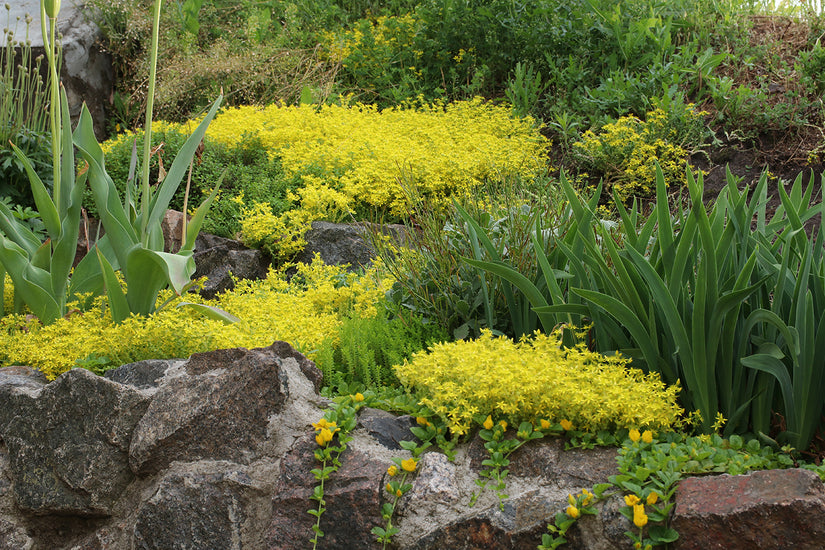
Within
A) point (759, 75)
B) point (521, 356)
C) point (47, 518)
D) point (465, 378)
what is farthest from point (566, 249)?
point (759, 75)

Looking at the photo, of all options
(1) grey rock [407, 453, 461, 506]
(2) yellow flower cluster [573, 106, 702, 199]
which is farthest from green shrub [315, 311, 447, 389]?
(2) yellow flower cluster [573, 106, 702, 199]

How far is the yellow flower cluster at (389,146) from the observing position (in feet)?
17.7

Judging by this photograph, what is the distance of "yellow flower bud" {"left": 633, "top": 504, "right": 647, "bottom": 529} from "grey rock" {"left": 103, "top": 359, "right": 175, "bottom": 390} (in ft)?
5.61

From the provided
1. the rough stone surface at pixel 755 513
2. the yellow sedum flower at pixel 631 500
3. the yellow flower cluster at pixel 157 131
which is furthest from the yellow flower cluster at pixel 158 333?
the yellow flower cluster at pixel 157 131

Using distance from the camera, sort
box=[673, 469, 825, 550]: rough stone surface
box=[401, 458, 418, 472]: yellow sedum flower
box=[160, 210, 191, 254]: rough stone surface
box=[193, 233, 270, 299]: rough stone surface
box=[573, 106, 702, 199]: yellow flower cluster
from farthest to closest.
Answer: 1. box=[573, 106, 702, 199]: yellow flower cluster
2. box=[160, 210, 191, 254]: rough stone surface
3. box=[193, 233, 270, 299]: rough stone surface
4. box=[401, 458, 418, 472]: yellow sedum flower
5. box=[673, 469, 825, 550]: rough stone surface

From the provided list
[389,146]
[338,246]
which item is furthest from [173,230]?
[389,146]

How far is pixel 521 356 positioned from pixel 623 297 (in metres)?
0.42

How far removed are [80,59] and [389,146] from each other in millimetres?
4418

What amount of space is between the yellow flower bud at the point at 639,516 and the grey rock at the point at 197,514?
118 cm

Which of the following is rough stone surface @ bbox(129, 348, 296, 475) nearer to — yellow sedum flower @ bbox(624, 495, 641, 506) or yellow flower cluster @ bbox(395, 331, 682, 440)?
yellow flower cluster @ bbox(395, 331, 682, 440)

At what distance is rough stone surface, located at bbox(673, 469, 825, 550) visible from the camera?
1.79 metres

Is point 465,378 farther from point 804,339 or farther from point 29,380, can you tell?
point 29,380

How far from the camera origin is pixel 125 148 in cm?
618

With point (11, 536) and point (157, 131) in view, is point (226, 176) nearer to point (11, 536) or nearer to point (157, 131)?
point (157, 131)
